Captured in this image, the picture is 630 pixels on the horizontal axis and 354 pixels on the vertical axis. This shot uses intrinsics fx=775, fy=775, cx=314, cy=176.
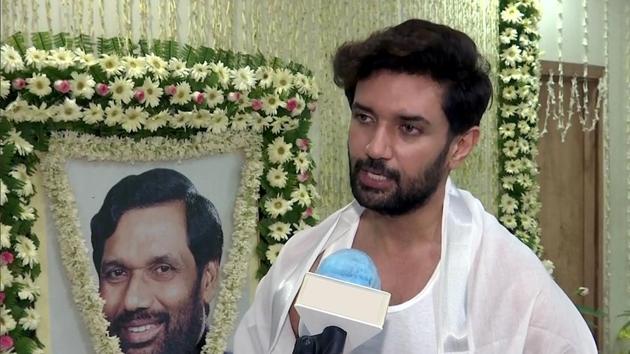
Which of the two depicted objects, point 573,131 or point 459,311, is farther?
point 573,131

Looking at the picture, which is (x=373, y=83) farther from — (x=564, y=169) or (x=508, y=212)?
(x=564, y=169)


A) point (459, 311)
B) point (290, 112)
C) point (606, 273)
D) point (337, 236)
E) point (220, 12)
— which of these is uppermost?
point (220, 12)

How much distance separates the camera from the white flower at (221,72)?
282 centimetres

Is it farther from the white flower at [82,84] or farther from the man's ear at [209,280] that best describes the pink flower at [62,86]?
the man's ear at [209,280]

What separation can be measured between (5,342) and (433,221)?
58.8 inches

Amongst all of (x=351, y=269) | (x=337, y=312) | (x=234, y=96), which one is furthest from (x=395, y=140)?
(x=234, y=96)

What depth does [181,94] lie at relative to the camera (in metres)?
2.71

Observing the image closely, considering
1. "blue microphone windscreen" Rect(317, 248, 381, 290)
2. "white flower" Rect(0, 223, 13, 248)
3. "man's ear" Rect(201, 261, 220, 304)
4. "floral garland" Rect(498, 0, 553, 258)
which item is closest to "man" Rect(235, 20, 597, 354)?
"blue microphone windscreen" Rect(317, 248, 381, 290)

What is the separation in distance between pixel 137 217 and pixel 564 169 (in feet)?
9.63

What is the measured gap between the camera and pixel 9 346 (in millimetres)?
2410

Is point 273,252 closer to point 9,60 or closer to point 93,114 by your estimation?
point 93,114

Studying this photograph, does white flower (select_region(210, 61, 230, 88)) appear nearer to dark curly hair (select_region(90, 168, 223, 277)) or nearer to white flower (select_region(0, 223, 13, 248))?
dark curly hair (select_region(90, 168, 223, 277))

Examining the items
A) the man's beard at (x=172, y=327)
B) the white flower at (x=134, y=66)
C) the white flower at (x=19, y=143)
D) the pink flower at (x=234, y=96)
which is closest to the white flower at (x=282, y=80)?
the pink flower at (x=234, y=96)

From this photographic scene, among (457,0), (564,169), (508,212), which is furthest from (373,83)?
(564,169)
